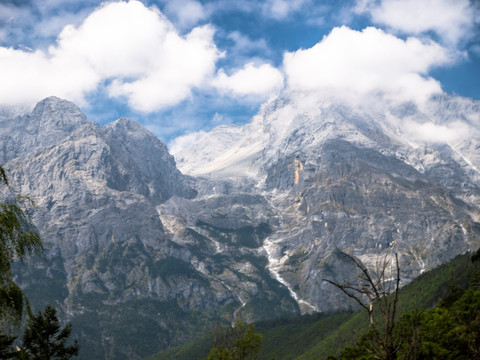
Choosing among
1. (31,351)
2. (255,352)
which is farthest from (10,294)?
(255,352)

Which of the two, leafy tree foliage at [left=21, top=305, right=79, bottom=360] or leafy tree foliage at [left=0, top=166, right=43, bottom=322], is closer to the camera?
leafy tree foliage at [left=0, top=166, right=43, bottom=322]

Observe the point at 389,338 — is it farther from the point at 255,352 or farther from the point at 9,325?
the point at 255,352

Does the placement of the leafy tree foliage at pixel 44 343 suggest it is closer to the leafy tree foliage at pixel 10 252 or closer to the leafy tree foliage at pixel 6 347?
the leafy tree foliage at pixel 6 347

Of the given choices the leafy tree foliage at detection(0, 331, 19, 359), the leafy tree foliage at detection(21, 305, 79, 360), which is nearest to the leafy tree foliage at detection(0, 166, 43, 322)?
the leafy tree foliage at detection(0, 331, 19, 359)

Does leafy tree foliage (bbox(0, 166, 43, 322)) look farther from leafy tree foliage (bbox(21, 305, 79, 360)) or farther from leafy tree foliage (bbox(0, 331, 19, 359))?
leafy tree foliage (bbox(21, 305, 79, 360))

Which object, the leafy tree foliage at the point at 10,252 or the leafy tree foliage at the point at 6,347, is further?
the leafy tree foliage at the point at 6,347

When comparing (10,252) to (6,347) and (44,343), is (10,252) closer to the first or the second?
(6,347)

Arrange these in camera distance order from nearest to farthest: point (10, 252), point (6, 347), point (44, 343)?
1. point (10, 252)
2. point (6, 347)
3. point (44, 343)

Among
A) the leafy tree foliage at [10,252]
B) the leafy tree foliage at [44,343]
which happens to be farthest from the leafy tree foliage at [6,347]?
the leafy tree foliage at [44,343]

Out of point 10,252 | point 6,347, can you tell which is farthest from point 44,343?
point 10,252

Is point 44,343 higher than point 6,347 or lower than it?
higher

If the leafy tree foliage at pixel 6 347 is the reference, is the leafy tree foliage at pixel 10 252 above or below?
above

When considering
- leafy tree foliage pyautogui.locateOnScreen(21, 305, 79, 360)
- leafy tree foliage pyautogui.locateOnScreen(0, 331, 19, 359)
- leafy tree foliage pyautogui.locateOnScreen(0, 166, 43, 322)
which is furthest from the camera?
leafy tree foliage pyautogui.locateOnScreen(21, 305, 79, 360)

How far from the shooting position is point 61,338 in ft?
141
